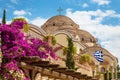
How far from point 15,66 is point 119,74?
5269 cm

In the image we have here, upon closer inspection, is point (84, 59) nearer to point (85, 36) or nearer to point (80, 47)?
point (80, 47)

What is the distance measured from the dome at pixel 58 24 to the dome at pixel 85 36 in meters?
2.09

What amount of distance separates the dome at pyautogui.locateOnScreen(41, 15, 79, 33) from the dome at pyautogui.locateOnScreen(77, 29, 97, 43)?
82.3 inches

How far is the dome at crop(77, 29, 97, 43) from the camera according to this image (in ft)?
180

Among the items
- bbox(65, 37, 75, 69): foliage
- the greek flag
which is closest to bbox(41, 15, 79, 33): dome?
the greek flag

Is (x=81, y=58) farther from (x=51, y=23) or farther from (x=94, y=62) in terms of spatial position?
(x=51, y=23)

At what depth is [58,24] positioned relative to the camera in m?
51.5

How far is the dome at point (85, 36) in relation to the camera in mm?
54753

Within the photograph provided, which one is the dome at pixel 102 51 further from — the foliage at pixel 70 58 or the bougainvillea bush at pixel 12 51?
the bougainvillea bush at pixel 12 51

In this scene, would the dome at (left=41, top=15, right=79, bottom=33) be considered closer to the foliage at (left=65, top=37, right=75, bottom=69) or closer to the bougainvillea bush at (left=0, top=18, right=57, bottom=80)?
the foliage at (left=65, top=37, right=75, bottom=69)

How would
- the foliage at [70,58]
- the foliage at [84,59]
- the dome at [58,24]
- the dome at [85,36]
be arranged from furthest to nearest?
1. the dome at [85,36]
2. the dome at [58,24]
3. the foliage at [84,59]
4. the foliage at [70,58]

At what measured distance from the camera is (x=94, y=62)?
41.3 m

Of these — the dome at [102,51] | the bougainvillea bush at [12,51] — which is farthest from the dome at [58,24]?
the bougainvillea bush at [12,51]

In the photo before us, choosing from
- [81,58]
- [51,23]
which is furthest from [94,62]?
[51,23]
